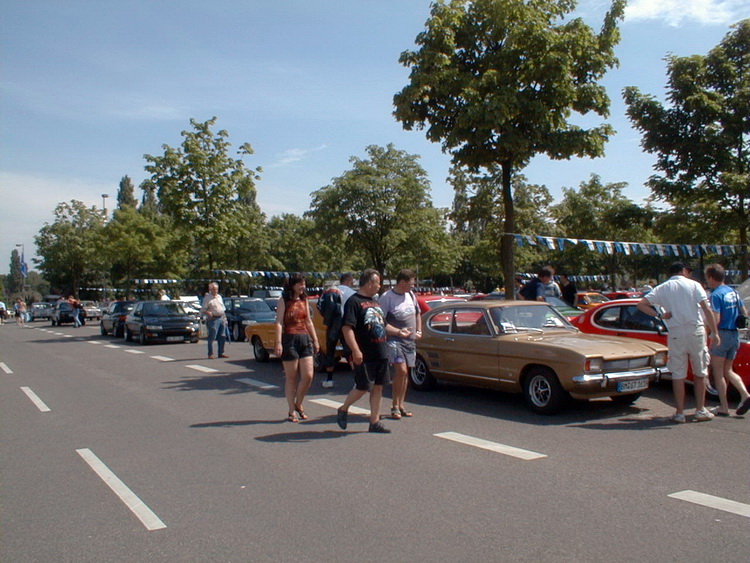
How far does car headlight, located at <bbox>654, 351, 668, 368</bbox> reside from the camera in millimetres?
8695

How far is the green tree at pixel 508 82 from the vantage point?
43.9 ft

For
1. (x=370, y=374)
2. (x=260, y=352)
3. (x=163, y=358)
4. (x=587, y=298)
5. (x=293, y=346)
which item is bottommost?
(x=163, y=358)

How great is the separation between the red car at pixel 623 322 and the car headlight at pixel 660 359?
2.18 feet

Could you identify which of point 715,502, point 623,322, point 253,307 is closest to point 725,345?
point 623,322

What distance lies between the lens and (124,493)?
18.2 ft

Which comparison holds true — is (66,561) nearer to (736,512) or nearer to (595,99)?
(736,512)

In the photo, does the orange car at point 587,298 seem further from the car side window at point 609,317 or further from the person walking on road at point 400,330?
the person walking on road at point 400,330

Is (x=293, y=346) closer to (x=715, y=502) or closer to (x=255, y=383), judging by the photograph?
(x=255, y=383)

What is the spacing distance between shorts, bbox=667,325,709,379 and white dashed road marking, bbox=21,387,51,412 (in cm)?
810

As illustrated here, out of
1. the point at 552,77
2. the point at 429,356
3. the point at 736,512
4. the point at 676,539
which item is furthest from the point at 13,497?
the point at 552,77

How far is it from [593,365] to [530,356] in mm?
789

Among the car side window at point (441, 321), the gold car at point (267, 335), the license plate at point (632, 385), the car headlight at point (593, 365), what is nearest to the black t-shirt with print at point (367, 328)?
the car headlight at point (593, 365)

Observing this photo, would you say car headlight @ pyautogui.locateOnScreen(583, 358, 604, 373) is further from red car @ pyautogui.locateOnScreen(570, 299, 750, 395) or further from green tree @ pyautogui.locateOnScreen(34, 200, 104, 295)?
green tree @ pyautogui.locateOnScreen(34, 200, 104, 295)

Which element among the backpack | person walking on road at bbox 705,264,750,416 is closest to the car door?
the backpack
